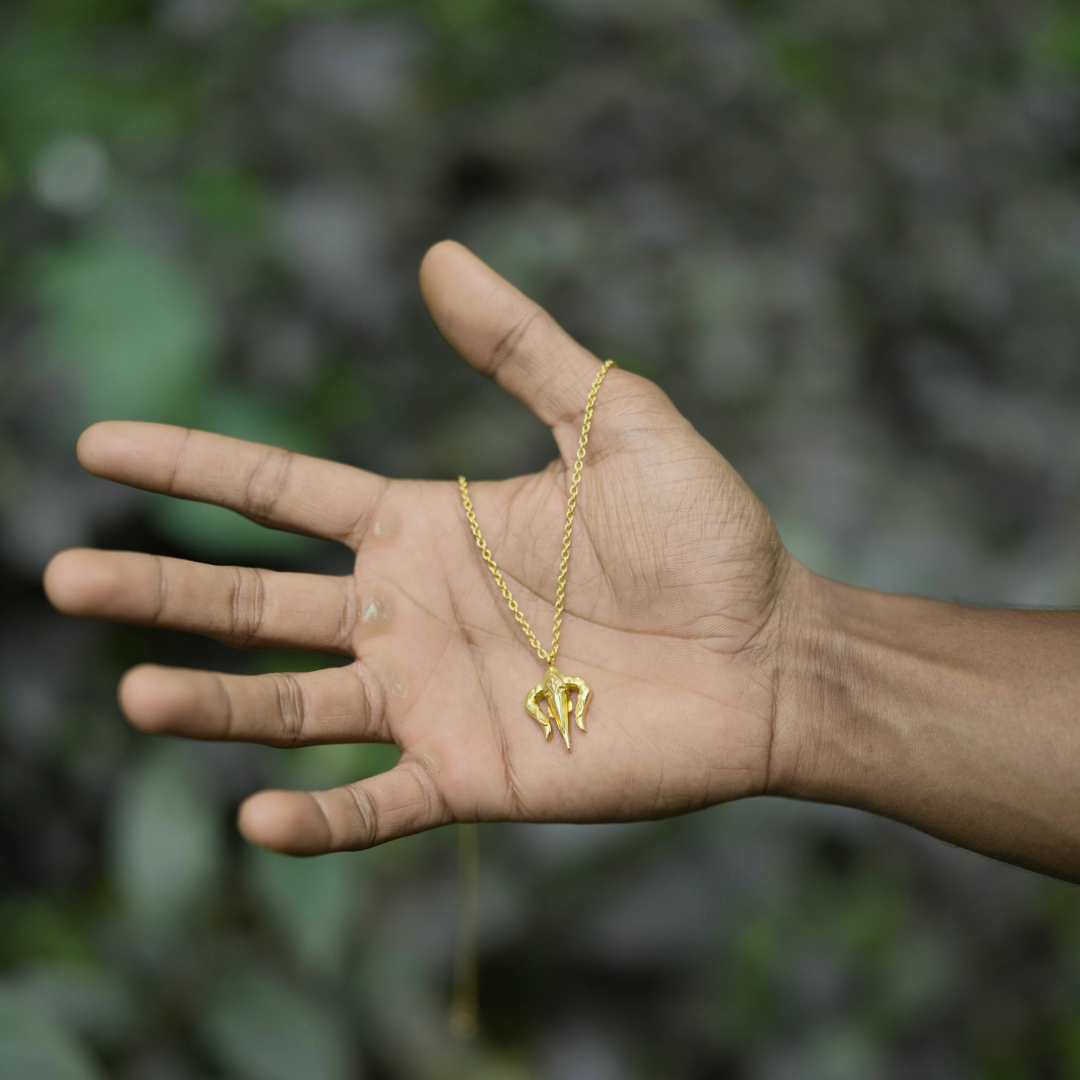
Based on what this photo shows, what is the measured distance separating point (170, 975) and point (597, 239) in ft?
11.2

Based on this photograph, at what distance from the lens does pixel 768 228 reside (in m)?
4.19

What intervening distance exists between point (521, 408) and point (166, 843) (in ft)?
7.06

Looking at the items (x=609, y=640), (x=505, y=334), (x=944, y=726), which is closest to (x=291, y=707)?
(x=609, y=640)

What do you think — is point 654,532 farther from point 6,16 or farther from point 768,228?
point 6,16

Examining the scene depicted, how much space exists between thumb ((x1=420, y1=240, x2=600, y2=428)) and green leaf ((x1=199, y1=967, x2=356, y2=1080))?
183 cm

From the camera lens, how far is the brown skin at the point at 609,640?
1857mm

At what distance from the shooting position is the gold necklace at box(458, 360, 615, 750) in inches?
76.9

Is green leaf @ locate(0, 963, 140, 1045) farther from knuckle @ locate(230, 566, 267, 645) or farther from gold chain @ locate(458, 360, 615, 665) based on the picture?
gold chain @ locate(458, 360, 615, 665)

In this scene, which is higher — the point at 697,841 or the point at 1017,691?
the point at 1017,691

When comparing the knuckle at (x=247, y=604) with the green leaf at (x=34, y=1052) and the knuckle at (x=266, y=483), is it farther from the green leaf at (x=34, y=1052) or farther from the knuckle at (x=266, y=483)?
the green leaf at (x=34, y=1052)

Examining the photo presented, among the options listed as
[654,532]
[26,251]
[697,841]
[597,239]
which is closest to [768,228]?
[597,239]

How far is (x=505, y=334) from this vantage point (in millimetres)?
2166

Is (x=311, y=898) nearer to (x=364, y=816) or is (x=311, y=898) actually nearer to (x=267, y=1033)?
(x=267, y=1033)

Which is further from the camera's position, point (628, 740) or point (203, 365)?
point (203, 365)
